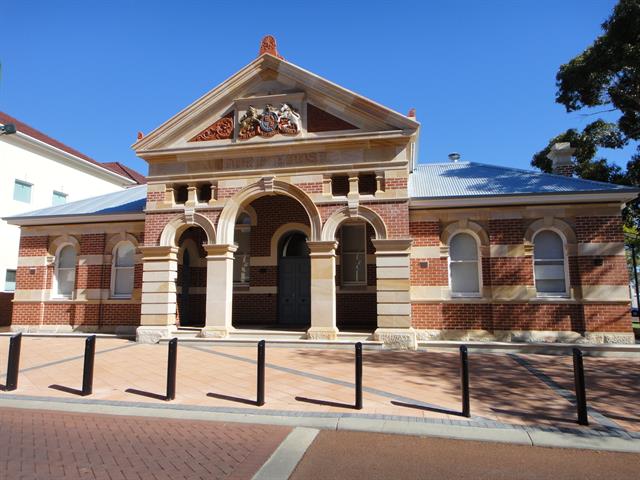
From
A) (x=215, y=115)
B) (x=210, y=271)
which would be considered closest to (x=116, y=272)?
(x=210, y=271)

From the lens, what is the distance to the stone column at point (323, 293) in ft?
A: 38.7

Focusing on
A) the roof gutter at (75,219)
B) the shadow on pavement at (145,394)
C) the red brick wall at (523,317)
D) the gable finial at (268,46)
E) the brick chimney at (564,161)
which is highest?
the gable finial at (268,46)

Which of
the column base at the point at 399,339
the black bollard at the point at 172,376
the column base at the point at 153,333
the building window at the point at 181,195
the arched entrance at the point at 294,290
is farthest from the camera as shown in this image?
the arched entrance at the point at 294,290

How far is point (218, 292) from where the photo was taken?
12.6 m

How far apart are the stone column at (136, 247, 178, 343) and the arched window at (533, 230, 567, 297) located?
34.4 ft

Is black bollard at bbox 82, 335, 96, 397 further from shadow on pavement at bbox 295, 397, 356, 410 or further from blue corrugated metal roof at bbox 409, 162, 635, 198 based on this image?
blue corrugated metal roof at bbox 409, 162, 635, 198

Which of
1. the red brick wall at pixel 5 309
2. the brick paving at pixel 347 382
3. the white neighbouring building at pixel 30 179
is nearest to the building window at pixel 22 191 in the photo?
the white neighbouring building at pixel 30 179

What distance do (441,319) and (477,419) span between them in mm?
6746

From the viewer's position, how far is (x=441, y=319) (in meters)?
12.3

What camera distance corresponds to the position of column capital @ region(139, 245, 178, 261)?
512 inches

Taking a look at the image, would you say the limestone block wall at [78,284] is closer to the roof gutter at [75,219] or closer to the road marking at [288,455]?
the roof gutter at [75,219]

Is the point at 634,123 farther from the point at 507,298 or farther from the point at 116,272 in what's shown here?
the point at 116,272

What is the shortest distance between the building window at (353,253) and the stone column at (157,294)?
5517 mm

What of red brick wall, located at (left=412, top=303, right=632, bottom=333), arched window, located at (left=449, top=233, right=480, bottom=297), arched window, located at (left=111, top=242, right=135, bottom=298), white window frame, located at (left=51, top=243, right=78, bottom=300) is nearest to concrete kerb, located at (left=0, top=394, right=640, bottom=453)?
red brick wall, located at (left=412, top=303, right=632, bottom=333)
